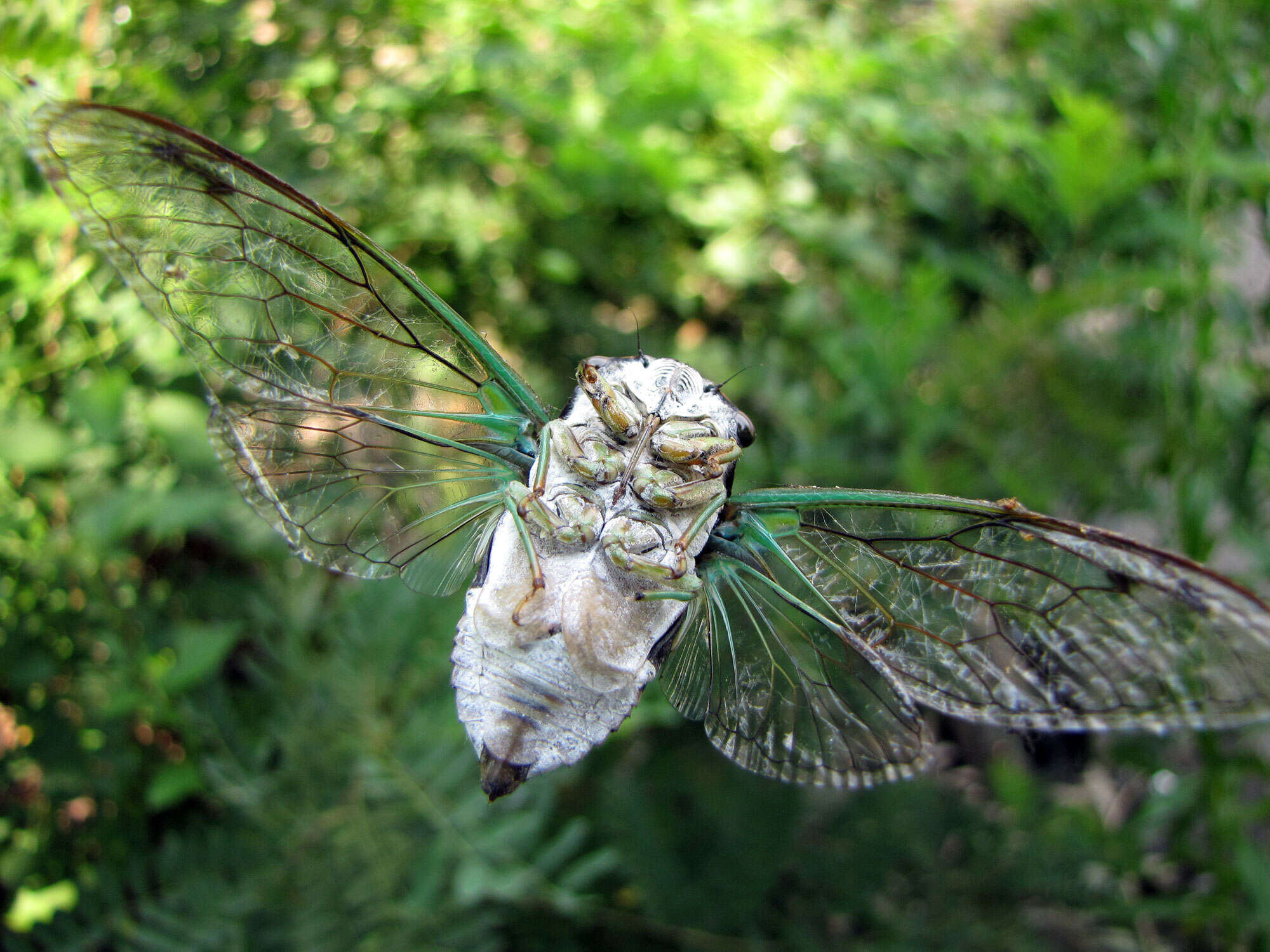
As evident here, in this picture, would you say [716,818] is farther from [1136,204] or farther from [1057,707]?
[1136,204]

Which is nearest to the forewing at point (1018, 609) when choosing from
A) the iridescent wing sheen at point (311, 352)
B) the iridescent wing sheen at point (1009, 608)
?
the iridescent wing sheen at point (1009, 608)

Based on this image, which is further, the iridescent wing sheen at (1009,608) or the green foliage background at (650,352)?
the green foliage background at (650,352)

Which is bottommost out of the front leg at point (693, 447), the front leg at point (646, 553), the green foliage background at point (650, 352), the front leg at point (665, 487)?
the green foliage background at point (650, 352)

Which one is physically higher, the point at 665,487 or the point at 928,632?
the point at 665,487

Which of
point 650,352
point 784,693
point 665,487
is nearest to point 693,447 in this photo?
point 665,487

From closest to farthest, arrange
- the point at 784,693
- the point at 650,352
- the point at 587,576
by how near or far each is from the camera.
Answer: the point at 587,576 < the point at 784,693 < the point at 650,352

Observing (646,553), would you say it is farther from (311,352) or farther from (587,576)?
(311,352)

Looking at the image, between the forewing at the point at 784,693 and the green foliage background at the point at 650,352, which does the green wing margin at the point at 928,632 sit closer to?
the forewing at the point at 784,693
